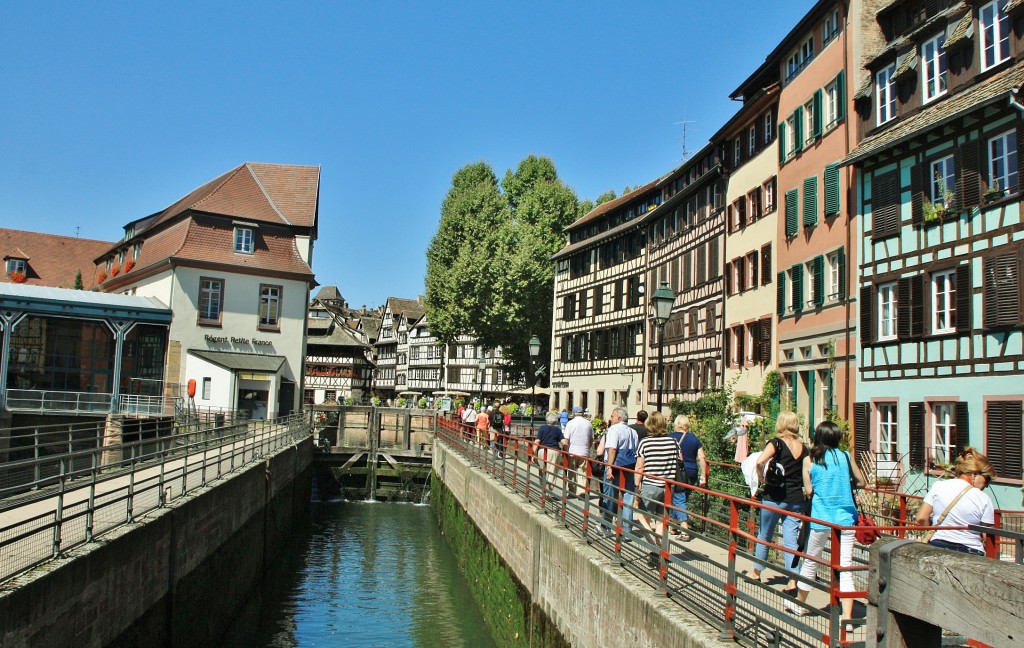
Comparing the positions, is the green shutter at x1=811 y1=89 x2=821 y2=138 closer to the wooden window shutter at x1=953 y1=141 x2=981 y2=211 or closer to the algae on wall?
the wooden window shutter at x1=953 y1=141 x2=981 y2=211

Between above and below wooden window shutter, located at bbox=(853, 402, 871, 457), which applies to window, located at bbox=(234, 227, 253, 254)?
above

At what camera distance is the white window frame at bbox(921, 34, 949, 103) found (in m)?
18.4

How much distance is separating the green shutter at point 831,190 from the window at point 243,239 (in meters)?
26.9

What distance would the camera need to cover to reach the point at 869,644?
363 cm

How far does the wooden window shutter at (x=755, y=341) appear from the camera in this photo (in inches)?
1067

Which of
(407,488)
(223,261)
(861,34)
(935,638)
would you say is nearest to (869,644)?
(935,638)

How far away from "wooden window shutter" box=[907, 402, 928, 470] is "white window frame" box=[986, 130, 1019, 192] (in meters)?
4.46

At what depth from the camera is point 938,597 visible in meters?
3.21

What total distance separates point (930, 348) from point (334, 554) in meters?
14.8

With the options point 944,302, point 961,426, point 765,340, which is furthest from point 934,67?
point 765,340

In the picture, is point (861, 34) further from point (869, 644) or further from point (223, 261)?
point (223, 261)

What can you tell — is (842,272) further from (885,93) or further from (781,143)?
(781,143)

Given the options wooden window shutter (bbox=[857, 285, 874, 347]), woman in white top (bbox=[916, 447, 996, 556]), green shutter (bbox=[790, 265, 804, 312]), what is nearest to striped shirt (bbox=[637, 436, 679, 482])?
woman in white top (bbox=[916, 447, 996, 556])

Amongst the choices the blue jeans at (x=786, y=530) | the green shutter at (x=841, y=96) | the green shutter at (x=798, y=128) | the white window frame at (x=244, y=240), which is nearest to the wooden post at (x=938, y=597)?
the blue jeans at (x=786, y=530)
